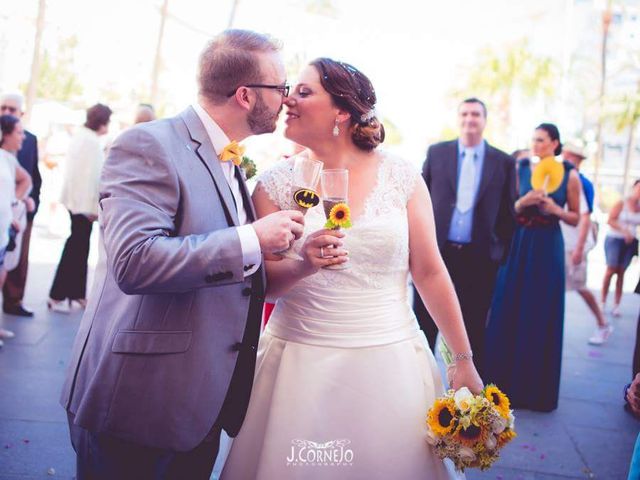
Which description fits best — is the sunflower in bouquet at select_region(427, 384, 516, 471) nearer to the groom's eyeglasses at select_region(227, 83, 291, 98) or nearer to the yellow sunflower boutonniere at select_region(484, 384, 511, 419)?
the yellow sunflower boutonniere at select_region(484, 384, 511, 419)

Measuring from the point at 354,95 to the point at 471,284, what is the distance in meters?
3.62

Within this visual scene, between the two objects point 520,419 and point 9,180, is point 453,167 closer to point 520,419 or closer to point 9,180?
point 520,419

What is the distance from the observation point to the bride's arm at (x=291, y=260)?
2.44m

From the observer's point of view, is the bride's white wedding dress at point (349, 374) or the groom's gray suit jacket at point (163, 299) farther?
the bride's white wedding dress at point (349, 374)

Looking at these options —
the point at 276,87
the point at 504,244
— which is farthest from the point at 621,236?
the point at 276,87

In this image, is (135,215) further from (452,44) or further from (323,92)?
(452,44)

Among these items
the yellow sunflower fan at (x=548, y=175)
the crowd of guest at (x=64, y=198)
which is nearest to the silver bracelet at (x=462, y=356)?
the yellow sunflower fan at (x=548, y=175)

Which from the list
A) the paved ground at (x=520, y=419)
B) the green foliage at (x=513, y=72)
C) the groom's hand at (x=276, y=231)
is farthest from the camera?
the green foliage at (x=513, y=72)

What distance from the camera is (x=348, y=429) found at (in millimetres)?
2777

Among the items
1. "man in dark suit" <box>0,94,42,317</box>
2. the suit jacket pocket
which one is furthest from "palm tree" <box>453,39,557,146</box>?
the suit jacket pocket

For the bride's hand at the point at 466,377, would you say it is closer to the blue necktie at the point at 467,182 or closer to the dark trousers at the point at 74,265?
the blue necktie at the point at 467,182

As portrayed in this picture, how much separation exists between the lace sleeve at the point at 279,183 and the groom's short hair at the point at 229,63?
614 millimetres

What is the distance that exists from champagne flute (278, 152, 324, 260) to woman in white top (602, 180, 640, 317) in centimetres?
896

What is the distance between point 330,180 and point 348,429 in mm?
1019
